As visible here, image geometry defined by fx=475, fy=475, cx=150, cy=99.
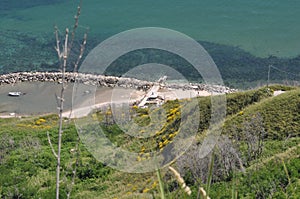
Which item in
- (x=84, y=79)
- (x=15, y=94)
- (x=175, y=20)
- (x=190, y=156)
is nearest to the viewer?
(x=190, y=156)

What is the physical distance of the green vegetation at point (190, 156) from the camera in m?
13.0

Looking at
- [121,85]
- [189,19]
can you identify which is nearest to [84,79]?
[121,85]

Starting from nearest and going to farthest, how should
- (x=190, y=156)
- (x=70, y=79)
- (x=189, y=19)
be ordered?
(x=190, y=156) → (x=70, y=79) → (x=189, y=19)

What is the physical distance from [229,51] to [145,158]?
84.5ft

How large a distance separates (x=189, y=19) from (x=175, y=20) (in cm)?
155

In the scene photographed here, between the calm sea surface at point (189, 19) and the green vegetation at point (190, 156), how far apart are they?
2208 centimetres

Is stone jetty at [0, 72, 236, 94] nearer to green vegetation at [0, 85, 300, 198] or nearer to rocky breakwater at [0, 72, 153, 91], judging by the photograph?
rocky breakwater at [0, 72, 153, 91]

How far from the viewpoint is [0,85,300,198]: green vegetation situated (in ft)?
→ 42.5

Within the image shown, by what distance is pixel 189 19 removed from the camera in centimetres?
4994

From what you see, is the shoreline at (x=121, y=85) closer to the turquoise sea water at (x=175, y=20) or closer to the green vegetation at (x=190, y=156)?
the turquoise sea water at (x=175, y=20)

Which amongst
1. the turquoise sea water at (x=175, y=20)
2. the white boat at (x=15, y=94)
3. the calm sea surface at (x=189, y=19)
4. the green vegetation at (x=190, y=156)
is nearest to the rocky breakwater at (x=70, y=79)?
the white boat at (x=15, y=94)

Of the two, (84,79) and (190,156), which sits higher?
(84,79)

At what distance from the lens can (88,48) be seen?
4438 centimetres

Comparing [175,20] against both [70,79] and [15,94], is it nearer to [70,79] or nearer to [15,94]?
[70,79]
